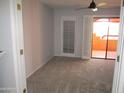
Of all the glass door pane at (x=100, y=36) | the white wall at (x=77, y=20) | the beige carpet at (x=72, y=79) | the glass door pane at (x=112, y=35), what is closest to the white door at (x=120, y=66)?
the beige carpet at (x=72, y=79)

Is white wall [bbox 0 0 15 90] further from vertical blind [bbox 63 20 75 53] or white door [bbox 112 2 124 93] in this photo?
vertical blind [bbox 63 20 75 53]

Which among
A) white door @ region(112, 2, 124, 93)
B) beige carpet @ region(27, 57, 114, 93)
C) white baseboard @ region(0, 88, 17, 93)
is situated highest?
white door @ region(112, 2, 124, 93)

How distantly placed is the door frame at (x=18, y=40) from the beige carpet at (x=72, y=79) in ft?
2.43

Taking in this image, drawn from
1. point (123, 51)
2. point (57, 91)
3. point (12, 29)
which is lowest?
point (57, 91)

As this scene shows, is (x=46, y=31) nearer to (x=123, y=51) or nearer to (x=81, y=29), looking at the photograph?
(x=81, y=29)

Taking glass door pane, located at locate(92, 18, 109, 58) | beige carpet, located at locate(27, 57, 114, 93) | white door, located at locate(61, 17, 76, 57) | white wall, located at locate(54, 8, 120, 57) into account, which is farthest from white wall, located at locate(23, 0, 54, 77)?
glass door pane, located at locate(92, 18, 109, 58)

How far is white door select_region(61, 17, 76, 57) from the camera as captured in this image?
226 inches

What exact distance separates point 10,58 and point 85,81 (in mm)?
Answer: 2110

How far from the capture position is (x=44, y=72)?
13.2ft

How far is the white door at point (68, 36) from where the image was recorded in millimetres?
5730

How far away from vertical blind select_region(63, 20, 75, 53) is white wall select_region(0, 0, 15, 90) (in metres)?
3.93

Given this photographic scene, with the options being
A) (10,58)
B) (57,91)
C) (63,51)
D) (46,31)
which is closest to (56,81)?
(57,91)

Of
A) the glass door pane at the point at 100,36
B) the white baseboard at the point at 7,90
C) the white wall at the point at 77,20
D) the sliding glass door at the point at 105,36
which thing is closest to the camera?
the white baseboard at the point at 7,90

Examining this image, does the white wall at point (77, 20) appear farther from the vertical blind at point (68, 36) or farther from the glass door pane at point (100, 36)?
the glass door pane at point (100, 36)
